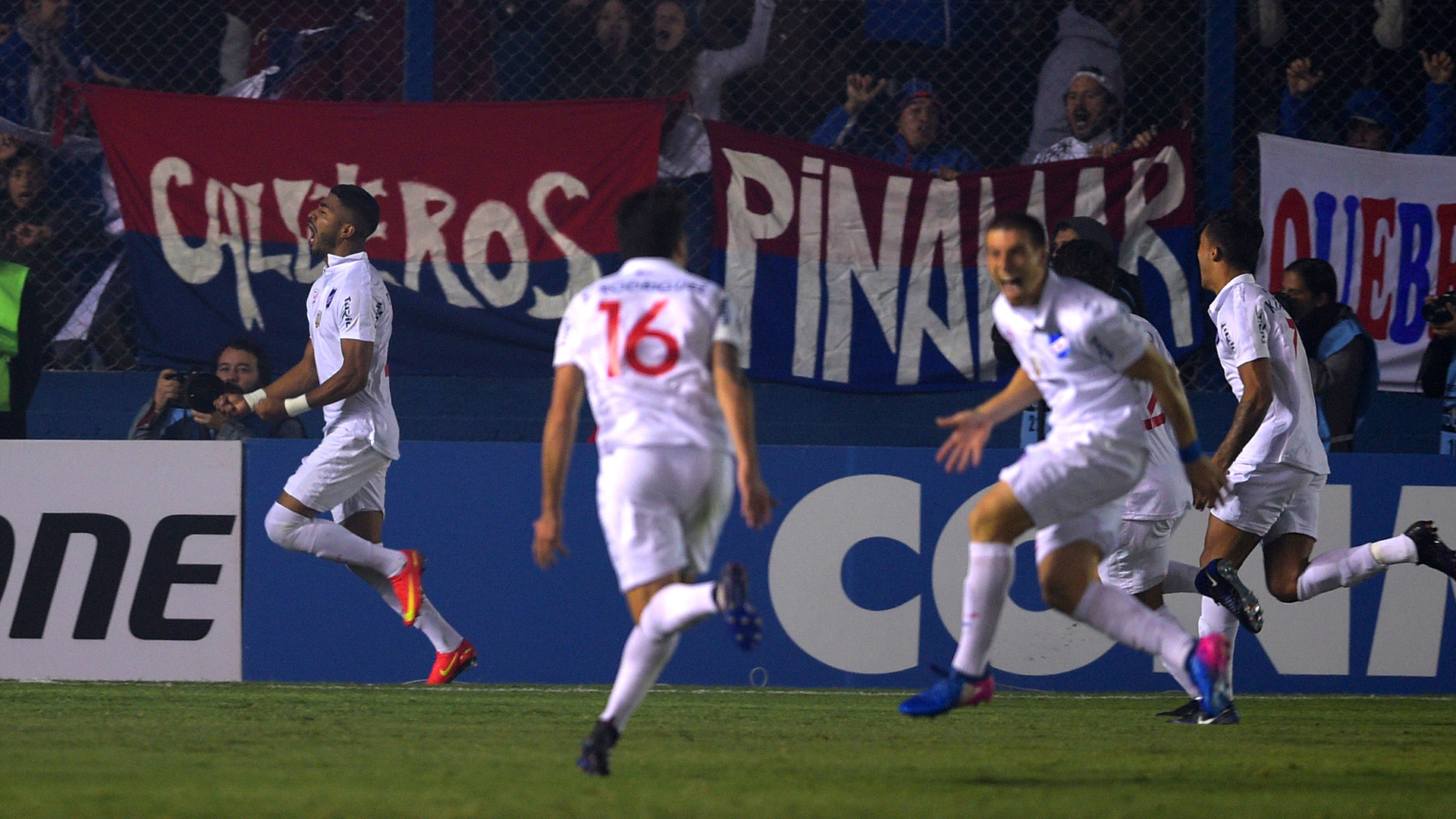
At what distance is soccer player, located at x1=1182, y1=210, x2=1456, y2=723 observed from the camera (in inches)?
248

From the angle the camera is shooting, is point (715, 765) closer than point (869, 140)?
Yes

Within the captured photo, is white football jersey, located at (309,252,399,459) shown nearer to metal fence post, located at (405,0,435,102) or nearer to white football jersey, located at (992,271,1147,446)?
metal fence post, located at (405,0,435,102)

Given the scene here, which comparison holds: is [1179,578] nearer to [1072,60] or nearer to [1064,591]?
[1064,591]

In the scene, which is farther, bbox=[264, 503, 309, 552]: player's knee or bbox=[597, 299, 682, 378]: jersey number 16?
bbox=[264, 503, 309, 552]: player's knee

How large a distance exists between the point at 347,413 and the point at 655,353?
3129 mm

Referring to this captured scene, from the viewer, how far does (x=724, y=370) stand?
171 inches

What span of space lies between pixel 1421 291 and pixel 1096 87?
223 centimetres

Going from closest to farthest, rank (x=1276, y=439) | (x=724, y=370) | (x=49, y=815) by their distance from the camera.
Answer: (x=49, y=815)
(x=724, y=370)
(x=1276, y=439)

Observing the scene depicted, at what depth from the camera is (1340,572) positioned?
22.6ft

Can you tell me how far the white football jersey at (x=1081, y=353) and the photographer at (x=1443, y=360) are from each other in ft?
13.8

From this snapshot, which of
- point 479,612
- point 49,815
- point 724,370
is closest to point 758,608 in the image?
point 479,612

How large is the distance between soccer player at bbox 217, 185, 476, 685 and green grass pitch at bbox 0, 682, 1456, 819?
0.45 meters

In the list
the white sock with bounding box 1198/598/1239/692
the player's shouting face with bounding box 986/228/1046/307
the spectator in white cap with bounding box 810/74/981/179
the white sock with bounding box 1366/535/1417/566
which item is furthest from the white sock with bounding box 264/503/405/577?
the white sock with bounding box 1366/535/1417/566

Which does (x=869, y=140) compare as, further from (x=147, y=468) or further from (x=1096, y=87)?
(x=147, y=468)
